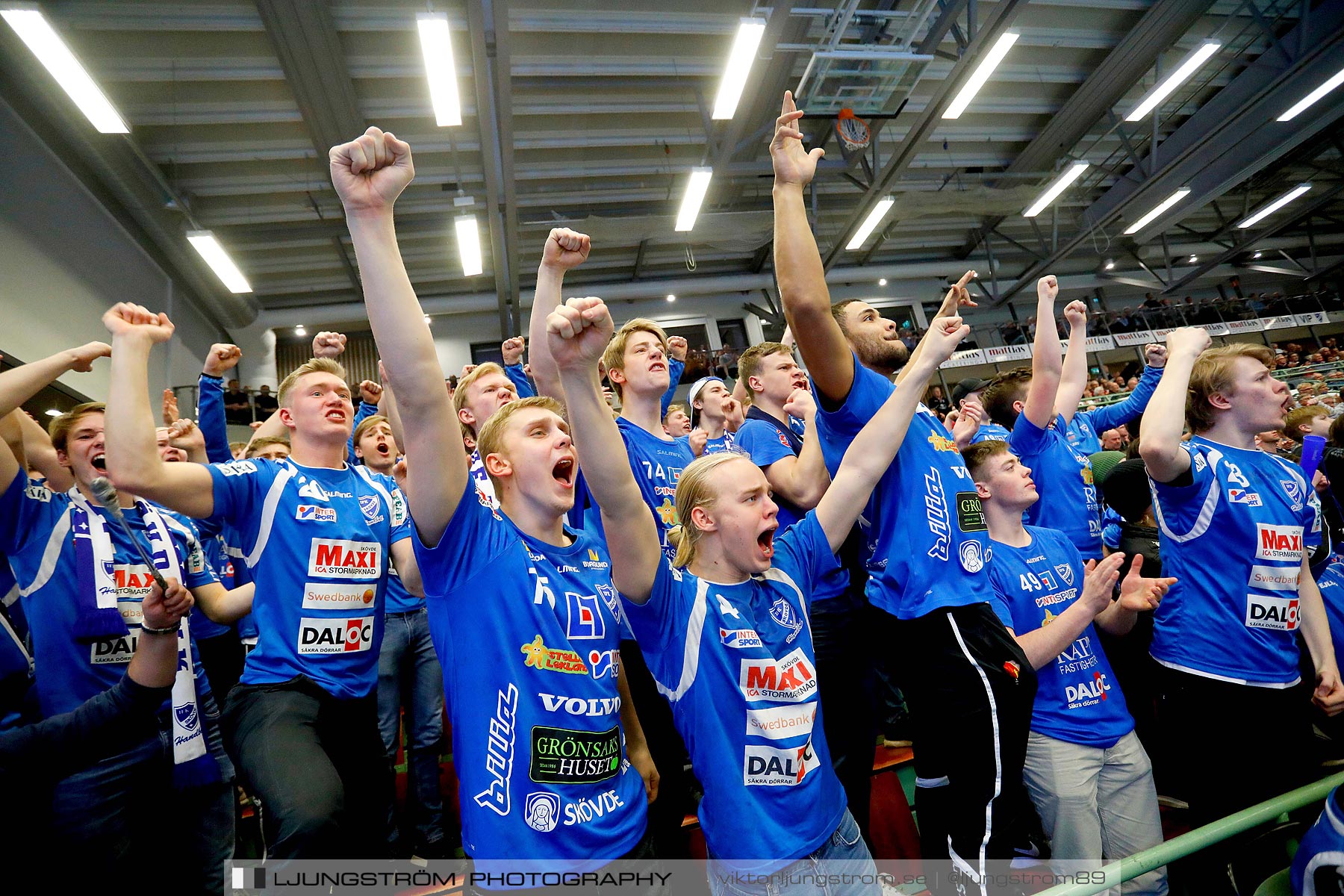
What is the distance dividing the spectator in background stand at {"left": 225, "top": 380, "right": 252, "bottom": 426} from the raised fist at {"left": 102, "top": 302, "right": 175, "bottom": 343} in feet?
31.1

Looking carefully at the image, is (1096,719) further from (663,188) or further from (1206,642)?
(663,188)

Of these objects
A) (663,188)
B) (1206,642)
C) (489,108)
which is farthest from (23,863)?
(663,188)

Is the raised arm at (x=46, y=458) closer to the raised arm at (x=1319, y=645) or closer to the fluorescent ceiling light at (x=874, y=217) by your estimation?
the raised arm at (x=1319, y=645)

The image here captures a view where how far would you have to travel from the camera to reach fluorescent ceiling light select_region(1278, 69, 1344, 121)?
9.55 metres

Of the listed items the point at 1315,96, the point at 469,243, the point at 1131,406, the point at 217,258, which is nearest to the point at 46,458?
the point at 1131,406

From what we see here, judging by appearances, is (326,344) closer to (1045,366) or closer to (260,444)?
(260,444)

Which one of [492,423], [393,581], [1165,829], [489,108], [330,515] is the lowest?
[1165,829]

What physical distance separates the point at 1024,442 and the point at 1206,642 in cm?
108

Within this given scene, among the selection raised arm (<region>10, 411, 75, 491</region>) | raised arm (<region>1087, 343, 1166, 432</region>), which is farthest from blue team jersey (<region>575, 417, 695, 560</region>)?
raised arm (<region>1087, 343, 1166, 432</region>)

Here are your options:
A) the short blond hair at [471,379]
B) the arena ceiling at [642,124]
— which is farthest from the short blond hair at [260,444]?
the arena ceiling at [642,124]

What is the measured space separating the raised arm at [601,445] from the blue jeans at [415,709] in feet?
5.49

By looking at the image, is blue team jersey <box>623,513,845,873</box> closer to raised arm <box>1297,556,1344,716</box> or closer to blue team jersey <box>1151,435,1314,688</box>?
blue team jersey <box>1151,435,1314,688</box>

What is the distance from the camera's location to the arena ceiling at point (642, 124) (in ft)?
23.4

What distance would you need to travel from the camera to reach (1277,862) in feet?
7.28
